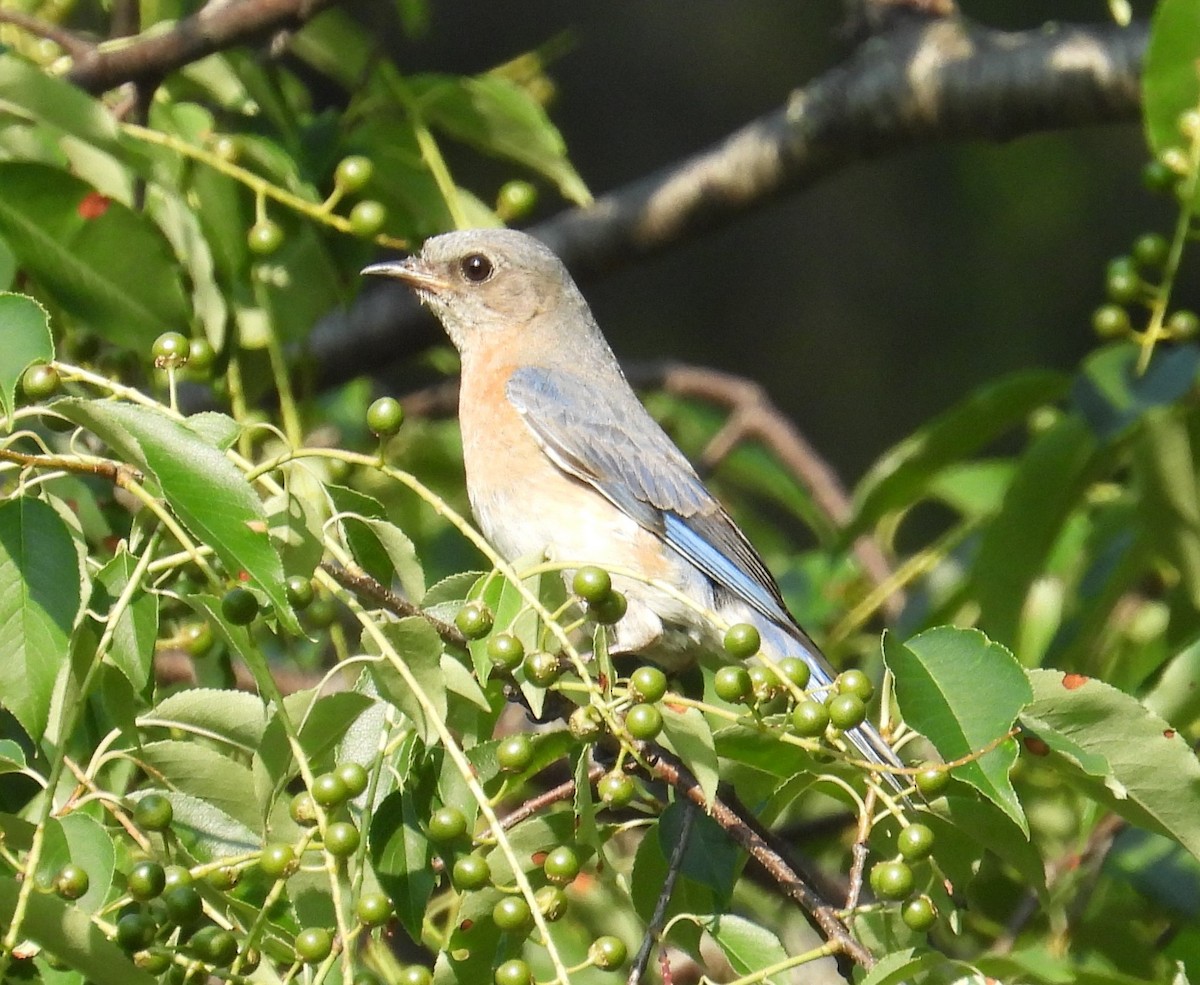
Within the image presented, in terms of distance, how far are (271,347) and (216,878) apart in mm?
1294

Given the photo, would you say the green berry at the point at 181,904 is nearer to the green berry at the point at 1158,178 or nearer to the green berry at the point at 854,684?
the green berry at the point at 854,684

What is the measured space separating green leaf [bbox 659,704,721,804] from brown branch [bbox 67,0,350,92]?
1.68 m

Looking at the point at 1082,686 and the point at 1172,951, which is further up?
the point at 1082,686

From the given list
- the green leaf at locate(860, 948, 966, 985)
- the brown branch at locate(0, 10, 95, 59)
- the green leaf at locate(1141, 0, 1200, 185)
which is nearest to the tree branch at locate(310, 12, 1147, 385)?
the green leaf at locate(1141, 0, 1200, 185)

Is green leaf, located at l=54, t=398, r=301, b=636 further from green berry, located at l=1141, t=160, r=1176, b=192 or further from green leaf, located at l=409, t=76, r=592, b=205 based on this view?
green berry, located at l=1141, t=160, r=1176, b=192

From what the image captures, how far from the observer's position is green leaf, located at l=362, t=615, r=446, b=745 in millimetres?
1866

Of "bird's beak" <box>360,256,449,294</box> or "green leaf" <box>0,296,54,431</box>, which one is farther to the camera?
A: "bird's beak" <box>360,256,449,294</box>

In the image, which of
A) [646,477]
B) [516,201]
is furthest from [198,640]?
[646,477]

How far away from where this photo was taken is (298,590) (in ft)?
6.56

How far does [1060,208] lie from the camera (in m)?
11.2

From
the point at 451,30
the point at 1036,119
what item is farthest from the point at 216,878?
the point at 451,30

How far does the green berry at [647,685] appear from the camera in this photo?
1995 millimetres

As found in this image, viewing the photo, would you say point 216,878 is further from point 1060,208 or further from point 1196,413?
point 1060,208

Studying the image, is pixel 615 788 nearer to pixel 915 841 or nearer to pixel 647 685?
pixel 647 685
